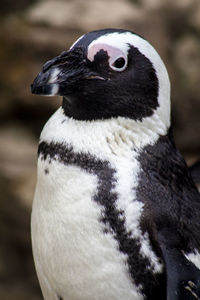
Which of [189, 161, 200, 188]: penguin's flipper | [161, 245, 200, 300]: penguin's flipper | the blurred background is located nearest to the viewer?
[161, 245, 200, 300]: penguin's flipper

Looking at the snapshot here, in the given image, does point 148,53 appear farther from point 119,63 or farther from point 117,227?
point 117,227

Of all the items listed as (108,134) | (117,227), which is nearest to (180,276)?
(117,227)

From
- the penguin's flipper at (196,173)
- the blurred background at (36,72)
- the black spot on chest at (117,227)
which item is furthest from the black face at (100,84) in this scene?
the blurred background at (36,72)

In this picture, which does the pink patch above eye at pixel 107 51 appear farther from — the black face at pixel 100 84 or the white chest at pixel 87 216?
the white chest at pixel 87 216

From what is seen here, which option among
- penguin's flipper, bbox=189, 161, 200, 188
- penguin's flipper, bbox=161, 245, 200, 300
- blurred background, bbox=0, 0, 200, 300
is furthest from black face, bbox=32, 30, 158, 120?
blurred background, bbox=0, 0, 200, 300

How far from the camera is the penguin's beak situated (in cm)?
153

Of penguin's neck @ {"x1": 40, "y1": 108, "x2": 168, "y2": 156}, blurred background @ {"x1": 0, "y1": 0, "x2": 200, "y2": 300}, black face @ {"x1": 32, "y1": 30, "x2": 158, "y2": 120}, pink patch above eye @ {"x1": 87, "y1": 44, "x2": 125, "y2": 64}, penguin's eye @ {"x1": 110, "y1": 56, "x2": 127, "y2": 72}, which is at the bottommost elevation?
blurred background @ {"x1": 0, "y1": 0, "x2": 200, "y2": 300}

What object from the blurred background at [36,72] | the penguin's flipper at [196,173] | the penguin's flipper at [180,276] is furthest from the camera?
the blurred background at [36,72]

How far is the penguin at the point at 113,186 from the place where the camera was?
5.01 ft

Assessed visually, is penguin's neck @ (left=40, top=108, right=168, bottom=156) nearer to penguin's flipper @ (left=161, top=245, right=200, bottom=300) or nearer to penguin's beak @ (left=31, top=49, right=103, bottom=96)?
penguin's beak @ (left=31, top=49, right=103, bottom=96)

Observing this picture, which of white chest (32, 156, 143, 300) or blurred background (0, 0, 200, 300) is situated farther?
blurred background (0, 0, 200, 300)

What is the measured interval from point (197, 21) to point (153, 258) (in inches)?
86.4

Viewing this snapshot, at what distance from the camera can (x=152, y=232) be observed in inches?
60.2

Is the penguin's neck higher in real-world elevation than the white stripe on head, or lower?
lower
